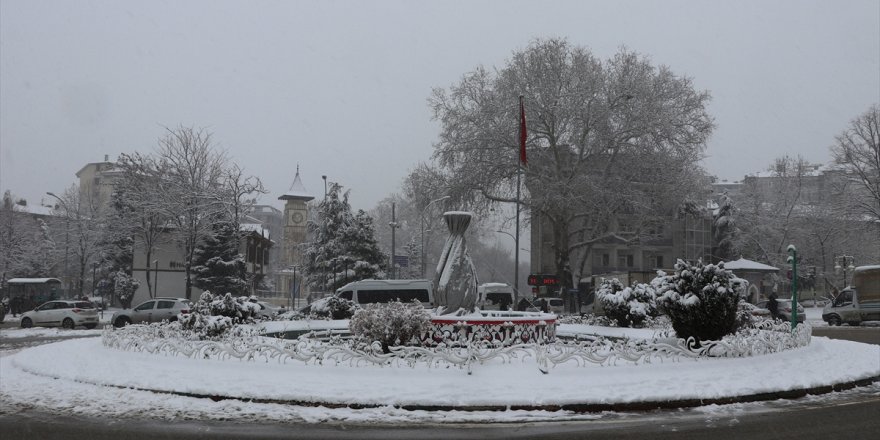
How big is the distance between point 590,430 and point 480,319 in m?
7.10

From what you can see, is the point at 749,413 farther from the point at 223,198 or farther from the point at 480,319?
the point at 223,198

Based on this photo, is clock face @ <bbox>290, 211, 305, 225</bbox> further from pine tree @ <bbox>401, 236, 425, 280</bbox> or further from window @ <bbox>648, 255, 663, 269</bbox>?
window @ <bbox>648, 255, 663, 269</bbox>

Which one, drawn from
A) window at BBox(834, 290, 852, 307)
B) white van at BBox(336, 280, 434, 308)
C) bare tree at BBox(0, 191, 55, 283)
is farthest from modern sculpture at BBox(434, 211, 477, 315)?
bare tree at BBox(0, 191, 55, 283)

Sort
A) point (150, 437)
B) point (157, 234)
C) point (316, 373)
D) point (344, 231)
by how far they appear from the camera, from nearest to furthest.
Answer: point (150, 437) < point (316, 373) < point (157, 234) < point (344, 231)

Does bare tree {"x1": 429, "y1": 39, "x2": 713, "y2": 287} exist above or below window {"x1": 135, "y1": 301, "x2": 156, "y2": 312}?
above

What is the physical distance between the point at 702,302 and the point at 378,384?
7.23m

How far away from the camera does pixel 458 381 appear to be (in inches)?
406

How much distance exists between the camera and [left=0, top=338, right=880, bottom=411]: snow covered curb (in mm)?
9438

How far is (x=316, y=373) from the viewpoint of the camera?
35.7ft

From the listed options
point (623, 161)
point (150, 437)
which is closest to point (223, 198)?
point (623, 161)

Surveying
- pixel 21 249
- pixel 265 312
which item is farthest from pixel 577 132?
pixel 21 249

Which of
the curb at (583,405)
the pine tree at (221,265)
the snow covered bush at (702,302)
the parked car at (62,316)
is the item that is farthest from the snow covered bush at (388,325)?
the pine tree at (221,265)

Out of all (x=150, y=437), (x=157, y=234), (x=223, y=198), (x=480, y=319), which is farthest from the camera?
(x=157, y=234)

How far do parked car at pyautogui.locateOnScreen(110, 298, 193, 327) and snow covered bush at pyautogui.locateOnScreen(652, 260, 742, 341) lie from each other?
857 inches
